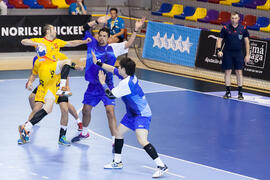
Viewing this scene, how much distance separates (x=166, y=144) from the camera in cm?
1137

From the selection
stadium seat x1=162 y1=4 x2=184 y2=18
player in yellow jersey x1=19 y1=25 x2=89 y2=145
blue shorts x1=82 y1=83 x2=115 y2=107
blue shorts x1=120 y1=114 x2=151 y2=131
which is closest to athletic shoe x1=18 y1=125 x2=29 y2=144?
player in yellow jersey x1=19 y1=25 x2=89 y2=145

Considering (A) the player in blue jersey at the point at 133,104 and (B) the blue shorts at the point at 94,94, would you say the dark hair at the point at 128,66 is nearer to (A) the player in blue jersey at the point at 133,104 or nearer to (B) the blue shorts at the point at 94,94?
(A) the player in blue jersey at the point at 133,104

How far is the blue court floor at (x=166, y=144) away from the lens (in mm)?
9672

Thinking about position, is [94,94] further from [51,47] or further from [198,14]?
[198,14]

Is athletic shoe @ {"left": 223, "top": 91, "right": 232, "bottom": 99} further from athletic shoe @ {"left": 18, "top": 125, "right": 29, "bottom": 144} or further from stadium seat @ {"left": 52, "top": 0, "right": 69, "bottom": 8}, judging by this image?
stadium seat @ {"left": 52, "top": 0, "right": 69, "bottom": 8}

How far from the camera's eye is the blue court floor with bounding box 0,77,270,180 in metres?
9.67

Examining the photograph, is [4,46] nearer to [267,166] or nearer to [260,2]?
[260,2]

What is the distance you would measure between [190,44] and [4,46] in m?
6.37

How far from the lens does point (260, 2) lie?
827 inches

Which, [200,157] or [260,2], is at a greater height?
[260,2]

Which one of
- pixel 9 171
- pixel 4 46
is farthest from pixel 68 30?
pixel 9 171

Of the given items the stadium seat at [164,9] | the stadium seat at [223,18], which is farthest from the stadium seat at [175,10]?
the stadium seat at [223,18]

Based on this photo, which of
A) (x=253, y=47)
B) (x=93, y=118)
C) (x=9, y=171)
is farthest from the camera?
(x=253, y=47)

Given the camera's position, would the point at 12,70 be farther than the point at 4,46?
No
